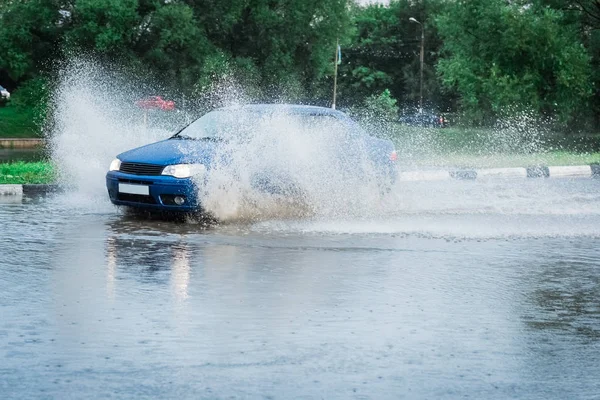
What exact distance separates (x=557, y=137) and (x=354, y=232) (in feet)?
108

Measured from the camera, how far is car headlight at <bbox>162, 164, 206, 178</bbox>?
14.3m

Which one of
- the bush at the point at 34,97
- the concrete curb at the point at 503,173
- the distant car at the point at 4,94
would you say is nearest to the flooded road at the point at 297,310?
the concrete curb at the point at 503,173

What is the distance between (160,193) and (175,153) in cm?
59

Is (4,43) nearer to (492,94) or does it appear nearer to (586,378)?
(492,94)

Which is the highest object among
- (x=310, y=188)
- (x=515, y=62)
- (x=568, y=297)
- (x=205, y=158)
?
(x=515, y=62)

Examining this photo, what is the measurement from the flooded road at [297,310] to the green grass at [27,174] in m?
6.00

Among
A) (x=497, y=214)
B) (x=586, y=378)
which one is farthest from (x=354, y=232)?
(x=586, y=378)

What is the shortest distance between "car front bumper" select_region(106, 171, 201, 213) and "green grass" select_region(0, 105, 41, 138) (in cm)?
3695

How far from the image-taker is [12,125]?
53.0m

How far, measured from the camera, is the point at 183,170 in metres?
14.3

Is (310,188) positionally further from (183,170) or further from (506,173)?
(506,173)

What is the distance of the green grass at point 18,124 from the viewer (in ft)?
168

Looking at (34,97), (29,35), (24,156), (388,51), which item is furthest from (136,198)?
(388,51)

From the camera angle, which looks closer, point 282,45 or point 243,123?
point 243,123
